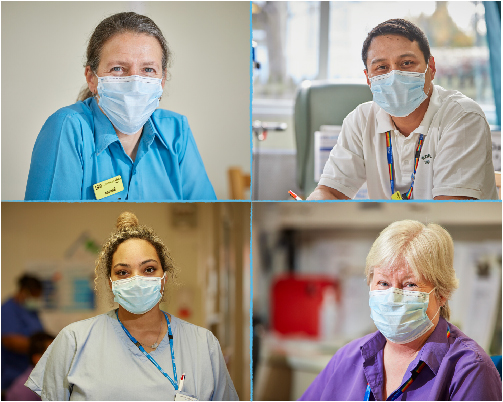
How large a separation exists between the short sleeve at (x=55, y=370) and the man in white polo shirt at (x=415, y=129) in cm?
109

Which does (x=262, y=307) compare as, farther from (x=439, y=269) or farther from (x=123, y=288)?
(x=439, y=269)

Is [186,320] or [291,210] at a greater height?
[291,210]

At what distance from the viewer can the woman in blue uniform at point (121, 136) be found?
160 centimetres

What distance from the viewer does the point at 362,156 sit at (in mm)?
1676

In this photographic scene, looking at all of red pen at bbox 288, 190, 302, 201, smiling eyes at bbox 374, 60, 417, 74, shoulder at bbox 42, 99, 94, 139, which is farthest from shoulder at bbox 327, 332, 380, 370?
shoulder at bbox 42, 99, 94, 139

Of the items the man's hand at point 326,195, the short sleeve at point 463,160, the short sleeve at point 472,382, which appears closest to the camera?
the short sleeve at point 472,382

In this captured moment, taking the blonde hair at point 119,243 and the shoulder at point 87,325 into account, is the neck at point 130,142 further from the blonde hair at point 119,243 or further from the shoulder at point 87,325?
the shoulder at point 87,325

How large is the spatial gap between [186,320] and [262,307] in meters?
0.25

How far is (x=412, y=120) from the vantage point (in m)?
1.61

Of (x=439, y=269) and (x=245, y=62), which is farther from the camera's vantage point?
(x=245, y=62)

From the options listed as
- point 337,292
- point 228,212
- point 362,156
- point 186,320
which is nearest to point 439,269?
point 337,292

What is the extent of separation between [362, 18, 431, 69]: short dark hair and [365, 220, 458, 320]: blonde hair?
538mm

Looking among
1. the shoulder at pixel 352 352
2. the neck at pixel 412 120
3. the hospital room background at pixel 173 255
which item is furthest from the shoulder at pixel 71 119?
the shoulder at pixel 352 352

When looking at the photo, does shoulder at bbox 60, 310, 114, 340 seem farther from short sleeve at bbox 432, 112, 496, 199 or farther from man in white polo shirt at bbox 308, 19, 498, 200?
short sleeve at bbox 432, 112, 496, 199
